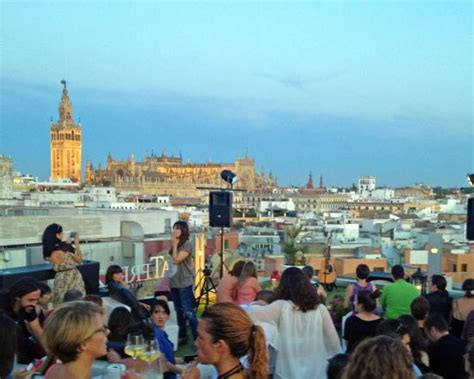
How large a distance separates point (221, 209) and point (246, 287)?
2.50m

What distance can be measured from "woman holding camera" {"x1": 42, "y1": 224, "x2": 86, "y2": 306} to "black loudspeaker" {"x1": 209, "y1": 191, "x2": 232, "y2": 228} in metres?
2.18

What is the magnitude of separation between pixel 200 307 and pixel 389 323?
3.39 m

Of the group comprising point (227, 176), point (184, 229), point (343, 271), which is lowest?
point (343, 271)

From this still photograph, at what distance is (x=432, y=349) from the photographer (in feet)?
9.31

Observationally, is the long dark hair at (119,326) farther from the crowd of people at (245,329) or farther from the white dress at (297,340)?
the white dress at (297,340)

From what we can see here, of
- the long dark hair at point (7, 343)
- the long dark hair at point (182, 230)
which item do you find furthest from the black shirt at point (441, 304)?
the long dark hair at point (7, 343)

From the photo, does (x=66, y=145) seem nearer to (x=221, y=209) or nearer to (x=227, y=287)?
(x=221, y=209)

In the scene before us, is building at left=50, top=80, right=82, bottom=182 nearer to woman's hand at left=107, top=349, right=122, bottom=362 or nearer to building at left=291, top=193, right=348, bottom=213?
building at left=291, top=193, right=348, bottom=213

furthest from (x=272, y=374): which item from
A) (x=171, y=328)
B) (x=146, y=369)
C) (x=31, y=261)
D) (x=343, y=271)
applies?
(x=343, y=271)

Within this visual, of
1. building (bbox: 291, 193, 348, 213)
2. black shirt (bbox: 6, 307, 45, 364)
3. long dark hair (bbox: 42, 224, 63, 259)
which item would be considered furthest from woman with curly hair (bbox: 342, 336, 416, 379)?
building (bbox: 291, 193, 348, 213)

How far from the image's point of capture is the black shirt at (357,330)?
9.93 feet

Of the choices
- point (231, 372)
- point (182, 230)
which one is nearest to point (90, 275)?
point (182, 230)

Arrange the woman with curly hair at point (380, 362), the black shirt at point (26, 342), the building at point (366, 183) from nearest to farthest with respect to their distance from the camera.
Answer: the woman with curly hair at point (380, 362)
the black shirt at point (26, 342)
the building at point (366, 183)

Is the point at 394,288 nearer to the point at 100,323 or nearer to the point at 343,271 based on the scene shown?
the point at 100,323
